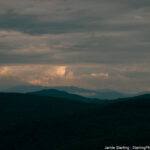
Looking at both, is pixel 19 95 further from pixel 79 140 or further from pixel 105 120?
pixel 79 140

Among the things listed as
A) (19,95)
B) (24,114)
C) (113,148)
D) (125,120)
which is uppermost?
(19,95)

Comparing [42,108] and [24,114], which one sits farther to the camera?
[42,108]

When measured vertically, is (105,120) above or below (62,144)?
above

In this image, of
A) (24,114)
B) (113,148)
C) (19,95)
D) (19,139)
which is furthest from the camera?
(19,95)

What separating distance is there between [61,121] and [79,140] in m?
16.0

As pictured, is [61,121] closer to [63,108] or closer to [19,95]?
[63,108]

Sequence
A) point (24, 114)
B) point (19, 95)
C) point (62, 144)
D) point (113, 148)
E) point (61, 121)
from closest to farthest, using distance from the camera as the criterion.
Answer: point (113, 148)
point (62, 144)
point (61, 121)
point (24, 114)
point (19, 95)

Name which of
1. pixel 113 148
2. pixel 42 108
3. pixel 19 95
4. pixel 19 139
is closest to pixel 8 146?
pixel 19 139

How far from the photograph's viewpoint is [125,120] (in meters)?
78.2

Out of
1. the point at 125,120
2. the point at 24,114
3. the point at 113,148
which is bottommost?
the point at 113,148

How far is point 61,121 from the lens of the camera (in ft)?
256

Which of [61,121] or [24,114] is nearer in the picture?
[61,121]

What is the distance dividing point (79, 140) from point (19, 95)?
86950mm

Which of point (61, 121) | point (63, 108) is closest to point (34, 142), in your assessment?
point (61, 121)
